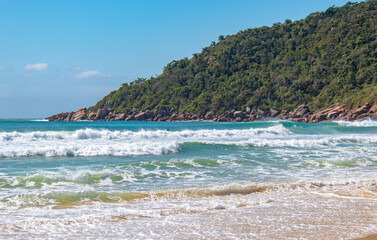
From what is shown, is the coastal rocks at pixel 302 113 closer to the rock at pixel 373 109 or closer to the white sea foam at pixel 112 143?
the rock at pixel 373 109

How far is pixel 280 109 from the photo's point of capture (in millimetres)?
80438

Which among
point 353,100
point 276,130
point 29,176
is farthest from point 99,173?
point 353,100

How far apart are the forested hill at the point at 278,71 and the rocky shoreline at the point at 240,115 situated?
9.34ft

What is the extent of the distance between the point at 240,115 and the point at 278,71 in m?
21.2

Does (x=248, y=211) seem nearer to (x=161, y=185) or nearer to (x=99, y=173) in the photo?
(x=161, y=185)

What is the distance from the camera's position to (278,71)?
306 ft

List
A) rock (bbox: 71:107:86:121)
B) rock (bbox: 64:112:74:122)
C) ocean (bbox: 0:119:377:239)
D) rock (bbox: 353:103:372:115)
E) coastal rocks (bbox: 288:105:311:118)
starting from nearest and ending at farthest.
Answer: ocean (bbox: 0:119:377:239) < rock (bbox: 353:103:372:115) < coastal rocks (bbox: 288:105:311:118) < rock (bbox: 71:107:86:121) < rock (bbox: 64:112:74:122)

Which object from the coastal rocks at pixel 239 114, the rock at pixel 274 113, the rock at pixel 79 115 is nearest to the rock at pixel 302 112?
the rock at pixel 274 113

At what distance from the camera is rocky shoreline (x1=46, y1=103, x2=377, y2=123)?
60.7m

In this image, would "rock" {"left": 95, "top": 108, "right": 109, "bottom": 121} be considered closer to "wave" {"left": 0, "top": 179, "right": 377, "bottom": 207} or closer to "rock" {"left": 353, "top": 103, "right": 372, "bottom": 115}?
"rock" {"left": 353, "top": 103, "right": 372, "bottom": 115}

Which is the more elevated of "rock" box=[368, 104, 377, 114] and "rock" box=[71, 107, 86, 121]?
"rock" box=[71, 107, 86, 121]

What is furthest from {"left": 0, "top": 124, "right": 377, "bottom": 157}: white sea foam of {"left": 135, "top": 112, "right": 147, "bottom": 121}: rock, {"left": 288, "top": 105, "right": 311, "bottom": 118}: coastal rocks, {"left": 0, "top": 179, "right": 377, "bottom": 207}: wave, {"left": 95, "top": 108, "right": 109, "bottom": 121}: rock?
{"left": 95, "top": 108, "right": 109, "bottom": 121}: rock

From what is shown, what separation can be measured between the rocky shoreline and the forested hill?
2846 millimetres

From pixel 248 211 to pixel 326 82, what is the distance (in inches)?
3250
